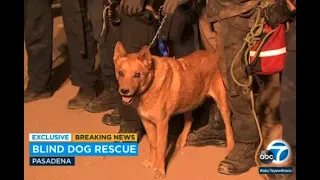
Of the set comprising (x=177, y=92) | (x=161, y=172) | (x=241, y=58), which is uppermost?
(x=241, y=58)

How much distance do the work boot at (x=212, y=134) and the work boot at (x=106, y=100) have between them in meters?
0.46

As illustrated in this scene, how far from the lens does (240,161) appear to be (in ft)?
7.55

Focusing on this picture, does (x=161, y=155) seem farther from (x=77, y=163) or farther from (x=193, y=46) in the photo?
(x=193, y=46)

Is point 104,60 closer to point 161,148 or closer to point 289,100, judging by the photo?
point 161,148

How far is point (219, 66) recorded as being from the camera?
2328mm

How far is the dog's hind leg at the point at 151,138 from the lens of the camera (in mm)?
2314

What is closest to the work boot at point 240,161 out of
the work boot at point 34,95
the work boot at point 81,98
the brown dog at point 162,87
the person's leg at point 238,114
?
the person's leg at point 238,114

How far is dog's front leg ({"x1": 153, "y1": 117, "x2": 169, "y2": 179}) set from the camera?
2.27 m

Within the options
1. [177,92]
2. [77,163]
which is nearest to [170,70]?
Answer: [177,92]

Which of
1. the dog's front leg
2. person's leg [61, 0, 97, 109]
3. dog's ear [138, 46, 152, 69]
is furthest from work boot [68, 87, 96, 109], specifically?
dog's ear [138, 46, 152, 69]

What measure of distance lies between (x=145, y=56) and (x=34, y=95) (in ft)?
3.11

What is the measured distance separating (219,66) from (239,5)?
0.28 meters

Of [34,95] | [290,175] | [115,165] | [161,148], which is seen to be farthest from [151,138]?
[34,95]

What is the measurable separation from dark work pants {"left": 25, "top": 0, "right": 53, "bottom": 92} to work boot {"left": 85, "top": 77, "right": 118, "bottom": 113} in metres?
0.29
